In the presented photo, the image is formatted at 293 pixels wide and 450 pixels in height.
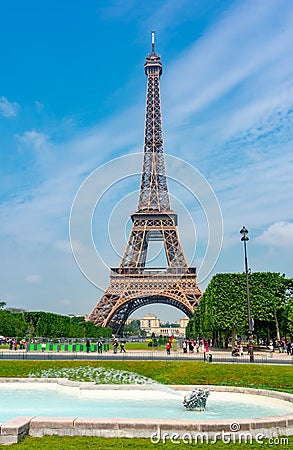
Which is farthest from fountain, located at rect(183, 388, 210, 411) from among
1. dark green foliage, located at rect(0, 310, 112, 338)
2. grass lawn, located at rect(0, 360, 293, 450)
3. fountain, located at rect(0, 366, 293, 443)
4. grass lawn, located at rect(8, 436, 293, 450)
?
dark green foliage, located at rect(0, 310, 112, 338)

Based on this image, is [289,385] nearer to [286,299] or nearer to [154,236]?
[286,299]

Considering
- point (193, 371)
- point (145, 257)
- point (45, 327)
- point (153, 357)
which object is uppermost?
point (145, 257)

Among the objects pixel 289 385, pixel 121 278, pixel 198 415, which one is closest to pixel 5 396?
pixel 198 415

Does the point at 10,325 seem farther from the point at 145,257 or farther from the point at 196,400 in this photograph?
the point at 196,400

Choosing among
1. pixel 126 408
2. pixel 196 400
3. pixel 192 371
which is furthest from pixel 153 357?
pixel 196 400

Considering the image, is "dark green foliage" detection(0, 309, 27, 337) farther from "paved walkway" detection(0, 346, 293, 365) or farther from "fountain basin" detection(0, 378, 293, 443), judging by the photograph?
"fountain basin" detection(0, 378, 293, 443)
